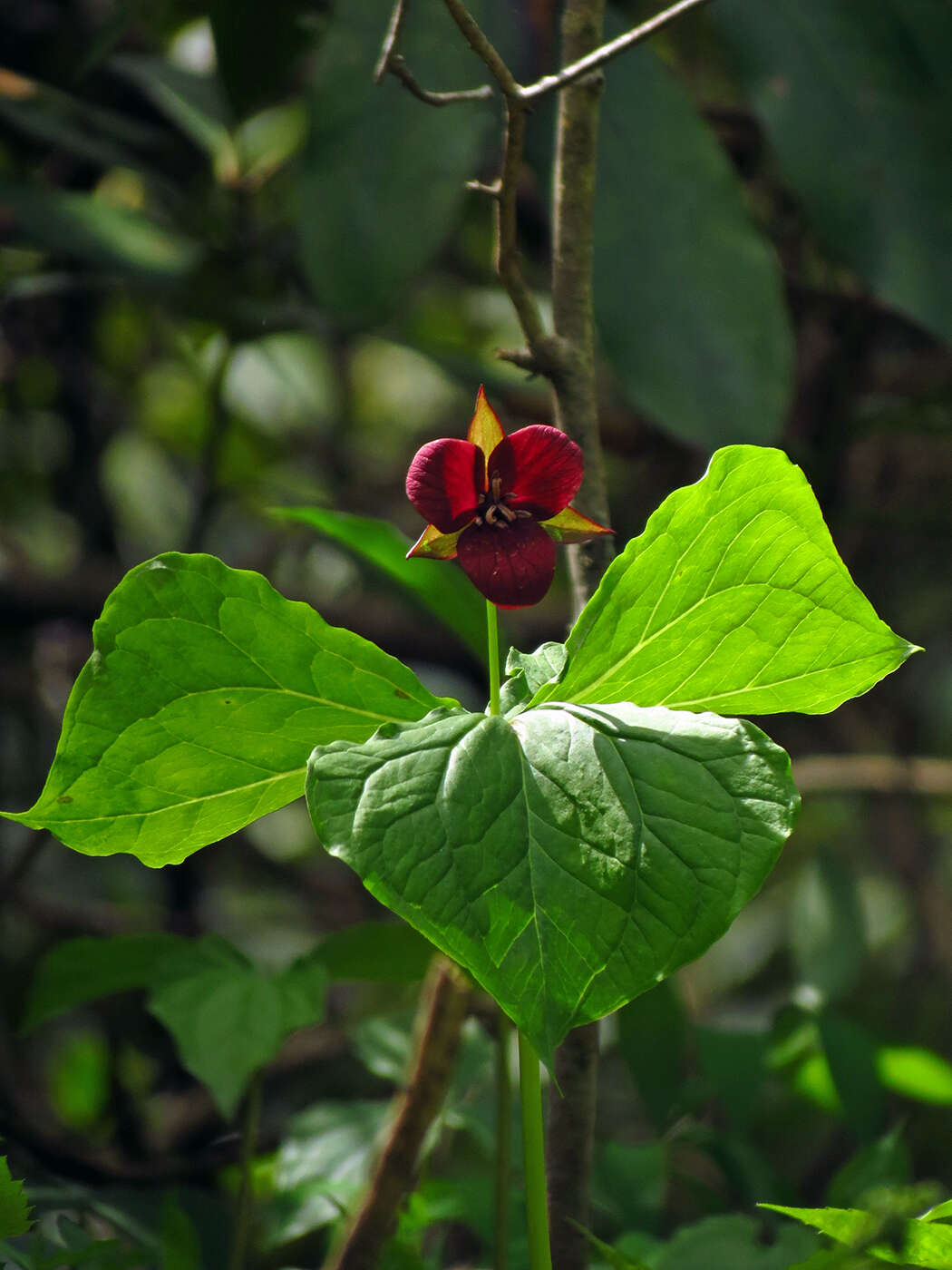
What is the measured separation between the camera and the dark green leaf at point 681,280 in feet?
2.71

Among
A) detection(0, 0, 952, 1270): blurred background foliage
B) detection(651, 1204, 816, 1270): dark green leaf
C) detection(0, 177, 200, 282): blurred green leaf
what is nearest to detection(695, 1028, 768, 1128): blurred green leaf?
detection(0, 0, 952, 1270): blurred background foliage

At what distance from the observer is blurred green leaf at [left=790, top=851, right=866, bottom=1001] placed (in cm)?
92

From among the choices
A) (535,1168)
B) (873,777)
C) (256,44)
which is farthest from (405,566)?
(873,777)

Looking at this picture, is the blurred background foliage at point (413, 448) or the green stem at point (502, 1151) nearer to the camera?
the green stem at point (502, 1151)

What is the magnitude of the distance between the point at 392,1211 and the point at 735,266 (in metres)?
0.71

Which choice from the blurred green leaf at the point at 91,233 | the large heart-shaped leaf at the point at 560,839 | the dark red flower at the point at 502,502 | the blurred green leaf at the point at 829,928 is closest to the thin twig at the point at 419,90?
the dark red flower at the point at 502,502

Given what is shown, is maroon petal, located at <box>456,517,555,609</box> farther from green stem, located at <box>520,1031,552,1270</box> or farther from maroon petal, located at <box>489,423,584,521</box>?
green stem, located at <box>520,1031,552,1270</box>

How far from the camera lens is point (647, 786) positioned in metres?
0.29

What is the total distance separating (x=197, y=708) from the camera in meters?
0.33

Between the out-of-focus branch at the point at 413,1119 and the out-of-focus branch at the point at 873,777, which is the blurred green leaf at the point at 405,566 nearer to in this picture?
the out-of-focus branch at the point at 413,1119

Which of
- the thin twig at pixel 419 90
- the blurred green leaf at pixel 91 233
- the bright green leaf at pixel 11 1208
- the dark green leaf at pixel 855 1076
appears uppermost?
the thin twig at pixel 419 90

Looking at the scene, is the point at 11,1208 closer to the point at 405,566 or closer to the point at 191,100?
the point at 405,566

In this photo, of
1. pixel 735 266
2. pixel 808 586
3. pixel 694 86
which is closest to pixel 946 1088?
pixel 808 586

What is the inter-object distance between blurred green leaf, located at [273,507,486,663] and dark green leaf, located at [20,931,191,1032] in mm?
216
